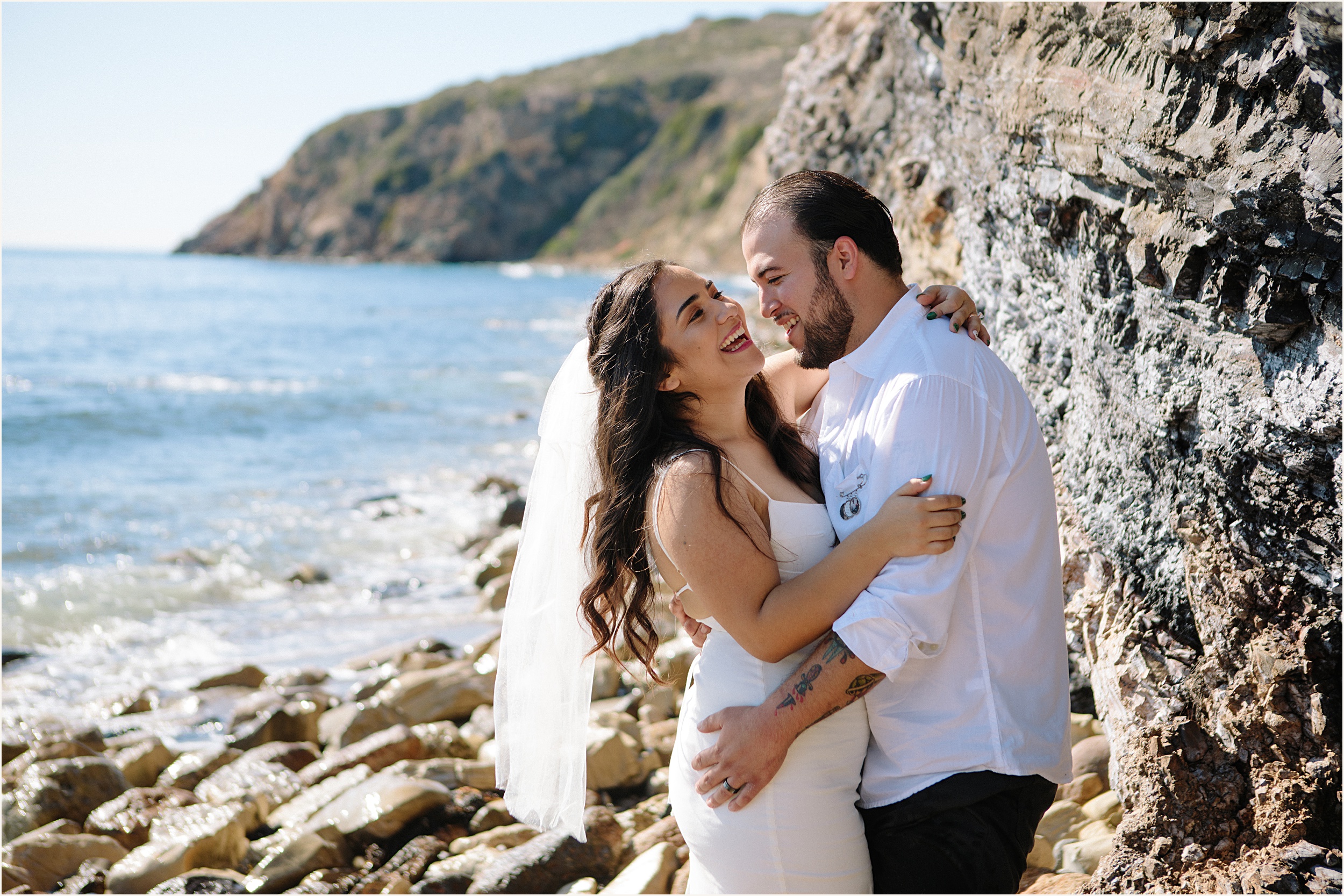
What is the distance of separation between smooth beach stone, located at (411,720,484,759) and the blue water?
252 centimetres

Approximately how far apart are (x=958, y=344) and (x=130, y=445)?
63.0 feet

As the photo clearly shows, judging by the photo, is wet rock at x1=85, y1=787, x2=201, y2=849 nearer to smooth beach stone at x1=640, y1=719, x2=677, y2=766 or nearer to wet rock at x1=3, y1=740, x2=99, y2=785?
wet rock at x1=3, y1=740, x2=99, y2=785

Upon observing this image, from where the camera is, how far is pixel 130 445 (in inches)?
738

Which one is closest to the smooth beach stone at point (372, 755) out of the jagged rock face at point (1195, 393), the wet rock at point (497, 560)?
the wet rock at point (497, 560)

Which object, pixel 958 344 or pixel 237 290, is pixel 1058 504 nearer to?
pixel 958 344

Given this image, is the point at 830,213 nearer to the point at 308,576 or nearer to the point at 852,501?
the point at 852,501

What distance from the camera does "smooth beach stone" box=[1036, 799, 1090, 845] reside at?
4.13 metres

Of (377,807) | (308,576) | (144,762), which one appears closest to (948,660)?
(377,807)

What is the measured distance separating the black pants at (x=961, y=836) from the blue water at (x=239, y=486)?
720cm

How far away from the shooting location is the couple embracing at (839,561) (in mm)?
2572

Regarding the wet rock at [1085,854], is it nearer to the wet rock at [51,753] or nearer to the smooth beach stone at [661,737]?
the smooth beach stone at [661,737]

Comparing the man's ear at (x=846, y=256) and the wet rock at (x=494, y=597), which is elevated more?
the man's ear at (x=846, y=256)

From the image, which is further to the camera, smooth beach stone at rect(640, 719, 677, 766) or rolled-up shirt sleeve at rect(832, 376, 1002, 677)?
smooth beach stone at rect(640, 719, 677, 766)

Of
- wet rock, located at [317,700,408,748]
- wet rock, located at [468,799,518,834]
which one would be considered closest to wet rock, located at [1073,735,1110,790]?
wet rock, located at [468,799,518,834]
